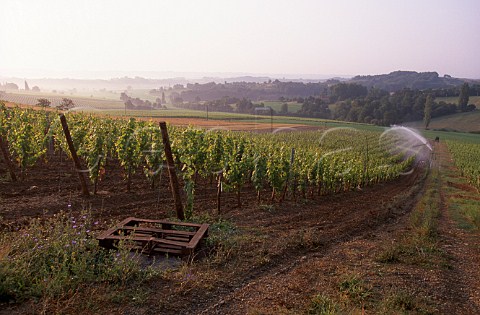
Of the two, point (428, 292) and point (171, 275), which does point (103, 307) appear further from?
point (428, 292)

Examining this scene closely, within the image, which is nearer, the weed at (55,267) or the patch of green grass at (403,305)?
the weed at (55,267)

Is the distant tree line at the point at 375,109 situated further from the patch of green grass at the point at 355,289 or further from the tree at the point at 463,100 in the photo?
the patch of green grass at the point at 355,289

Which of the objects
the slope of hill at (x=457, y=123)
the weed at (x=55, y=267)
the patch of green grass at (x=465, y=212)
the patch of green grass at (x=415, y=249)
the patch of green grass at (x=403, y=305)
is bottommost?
the slope of hill at (x=457, y=123)

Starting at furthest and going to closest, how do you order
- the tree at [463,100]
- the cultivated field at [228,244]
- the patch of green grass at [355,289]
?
the tree at [463,100] < the patch of green grass at [355,289] < the cultivated field at [228,244]

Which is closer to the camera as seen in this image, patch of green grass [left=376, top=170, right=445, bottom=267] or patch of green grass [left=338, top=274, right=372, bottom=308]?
patch of green grass [left=338, top=274, right=372, bottom=308]

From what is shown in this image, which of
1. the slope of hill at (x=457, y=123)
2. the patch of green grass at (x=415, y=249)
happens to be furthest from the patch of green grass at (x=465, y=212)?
the slope of hill at (x=457, y=123)

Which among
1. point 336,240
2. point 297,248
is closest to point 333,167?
point 336,240

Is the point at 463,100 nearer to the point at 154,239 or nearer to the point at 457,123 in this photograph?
the point at 457,123

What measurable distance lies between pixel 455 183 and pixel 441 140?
48.9 metres

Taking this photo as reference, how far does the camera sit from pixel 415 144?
56688 millimetres

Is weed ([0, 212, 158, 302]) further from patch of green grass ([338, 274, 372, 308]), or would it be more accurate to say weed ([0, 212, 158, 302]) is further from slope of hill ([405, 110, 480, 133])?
slope of hill ([405, 110, 480, 133])

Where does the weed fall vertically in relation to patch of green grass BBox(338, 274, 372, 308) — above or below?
above

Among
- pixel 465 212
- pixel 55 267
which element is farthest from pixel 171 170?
pixel 465 212

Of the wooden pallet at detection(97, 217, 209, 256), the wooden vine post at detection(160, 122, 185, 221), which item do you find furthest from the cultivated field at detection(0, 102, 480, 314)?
the wooden vine post at detection(160, 122, 185, 221)
